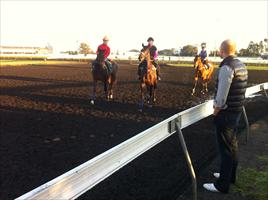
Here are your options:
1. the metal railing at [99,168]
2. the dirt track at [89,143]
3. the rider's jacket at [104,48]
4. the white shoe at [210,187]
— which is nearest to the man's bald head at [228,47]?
the metal railing at [99,168]

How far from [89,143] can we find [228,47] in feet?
13.2

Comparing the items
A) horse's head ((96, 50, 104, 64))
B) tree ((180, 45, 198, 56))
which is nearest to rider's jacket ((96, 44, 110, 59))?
horse's head ((96, 50, 104, 64))

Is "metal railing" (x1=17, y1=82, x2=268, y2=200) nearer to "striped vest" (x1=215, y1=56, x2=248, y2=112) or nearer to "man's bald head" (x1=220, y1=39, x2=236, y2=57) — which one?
"striped vest" (x1=215, y1=56, x2=248, y2=112)

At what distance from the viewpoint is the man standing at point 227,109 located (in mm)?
5090

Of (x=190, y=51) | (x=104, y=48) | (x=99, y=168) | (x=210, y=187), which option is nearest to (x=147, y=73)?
(x=104, y=48)

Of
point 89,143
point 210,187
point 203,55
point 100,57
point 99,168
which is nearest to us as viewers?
point 99,168

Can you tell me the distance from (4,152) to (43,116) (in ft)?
13.1

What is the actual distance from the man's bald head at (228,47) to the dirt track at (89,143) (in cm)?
206

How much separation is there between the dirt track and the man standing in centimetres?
66

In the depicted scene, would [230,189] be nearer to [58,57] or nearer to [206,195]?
[206,195]

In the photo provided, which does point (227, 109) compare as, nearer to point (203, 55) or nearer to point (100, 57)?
point (100, 57)

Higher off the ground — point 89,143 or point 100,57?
point 100,57

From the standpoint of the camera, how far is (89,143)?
7953mm

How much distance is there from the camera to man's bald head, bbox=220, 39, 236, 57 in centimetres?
513
